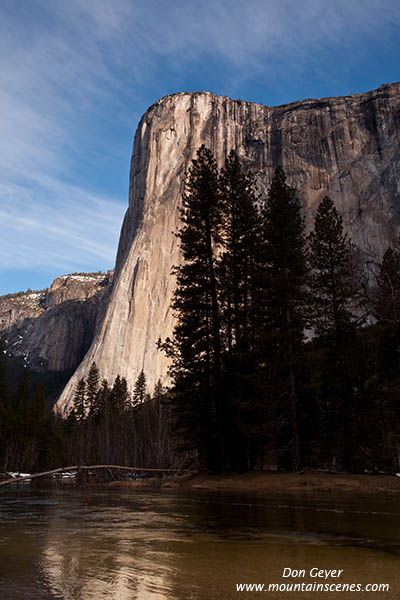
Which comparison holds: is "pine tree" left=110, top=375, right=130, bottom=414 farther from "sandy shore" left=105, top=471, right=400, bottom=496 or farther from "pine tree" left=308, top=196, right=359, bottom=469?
"sandy shore" left=105, top=471, right=400, bottom=496

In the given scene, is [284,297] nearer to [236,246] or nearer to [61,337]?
[236,246]

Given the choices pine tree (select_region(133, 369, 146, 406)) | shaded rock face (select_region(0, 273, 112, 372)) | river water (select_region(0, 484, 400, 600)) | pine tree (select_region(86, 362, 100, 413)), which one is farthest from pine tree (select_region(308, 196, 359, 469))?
shaded rock face (select_region(0, 273, 112, 372))

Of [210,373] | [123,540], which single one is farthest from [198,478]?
[123,540]

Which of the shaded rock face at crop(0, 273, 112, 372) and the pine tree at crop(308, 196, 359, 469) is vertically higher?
the shaded rock face at crop(0, 273, 112, 372)

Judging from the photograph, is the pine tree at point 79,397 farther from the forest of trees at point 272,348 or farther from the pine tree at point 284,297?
the pine tree at point 284,297

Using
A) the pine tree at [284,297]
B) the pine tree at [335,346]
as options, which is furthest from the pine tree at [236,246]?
the pine tree at [335,346]

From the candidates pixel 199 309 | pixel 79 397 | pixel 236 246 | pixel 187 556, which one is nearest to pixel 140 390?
pixel 79 397

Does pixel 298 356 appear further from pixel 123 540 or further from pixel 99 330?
pixel 99 330
